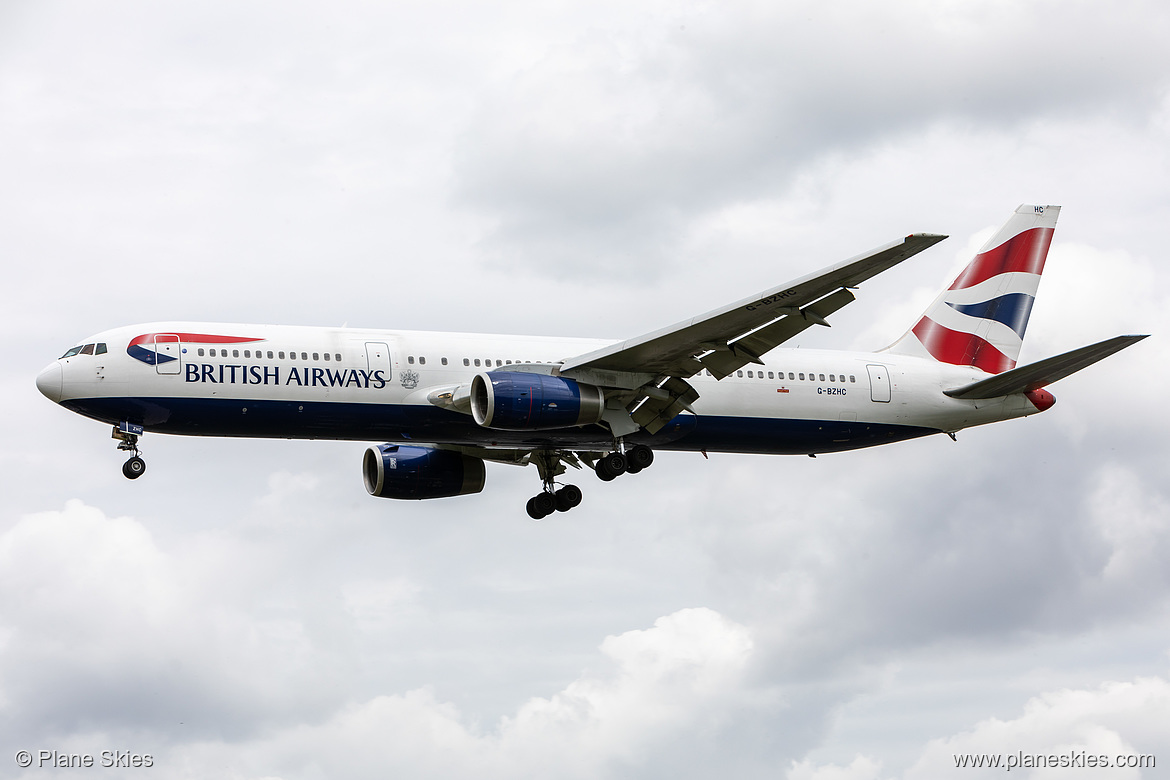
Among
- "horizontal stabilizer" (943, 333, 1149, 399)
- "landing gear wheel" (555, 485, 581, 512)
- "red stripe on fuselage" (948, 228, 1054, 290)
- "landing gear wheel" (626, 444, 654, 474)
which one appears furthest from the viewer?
"red stripe on fuselage" (948, 228, 1054, 290)

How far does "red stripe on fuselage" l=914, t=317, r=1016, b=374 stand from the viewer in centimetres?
4516

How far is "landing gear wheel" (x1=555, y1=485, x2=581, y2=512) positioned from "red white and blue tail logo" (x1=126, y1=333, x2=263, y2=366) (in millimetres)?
12297

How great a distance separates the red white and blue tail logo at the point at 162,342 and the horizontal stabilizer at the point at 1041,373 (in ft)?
72.0

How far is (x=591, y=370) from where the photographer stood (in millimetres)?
37094

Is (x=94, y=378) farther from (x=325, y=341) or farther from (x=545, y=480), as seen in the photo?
(x=545, y=480)

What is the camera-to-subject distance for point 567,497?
1767 inches

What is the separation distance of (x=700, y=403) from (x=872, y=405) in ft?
19.1

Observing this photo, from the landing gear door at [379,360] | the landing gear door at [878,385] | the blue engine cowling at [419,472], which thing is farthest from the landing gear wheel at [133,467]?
the landing gear door at [878,385]

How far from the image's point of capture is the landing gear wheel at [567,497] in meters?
44.9

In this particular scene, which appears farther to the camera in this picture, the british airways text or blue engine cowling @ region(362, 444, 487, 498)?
blue engine cowling @ region(362, 444, 487, 498)

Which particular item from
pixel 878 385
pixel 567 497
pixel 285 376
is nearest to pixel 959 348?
pixel 878 385

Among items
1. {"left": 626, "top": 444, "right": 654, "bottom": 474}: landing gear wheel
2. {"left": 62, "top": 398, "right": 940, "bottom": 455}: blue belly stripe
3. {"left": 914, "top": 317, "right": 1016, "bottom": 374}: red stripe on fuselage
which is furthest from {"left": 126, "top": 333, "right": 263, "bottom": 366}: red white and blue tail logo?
{"left": 914, "top": 317, "right": 1016, "bottom": 374}: red stripe on fuselage

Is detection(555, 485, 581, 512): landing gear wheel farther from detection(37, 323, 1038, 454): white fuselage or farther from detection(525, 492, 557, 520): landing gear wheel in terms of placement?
detection(37, 323, 1038, 454): white fuselage

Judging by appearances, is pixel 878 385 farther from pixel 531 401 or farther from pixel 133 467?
pixel 133 467
